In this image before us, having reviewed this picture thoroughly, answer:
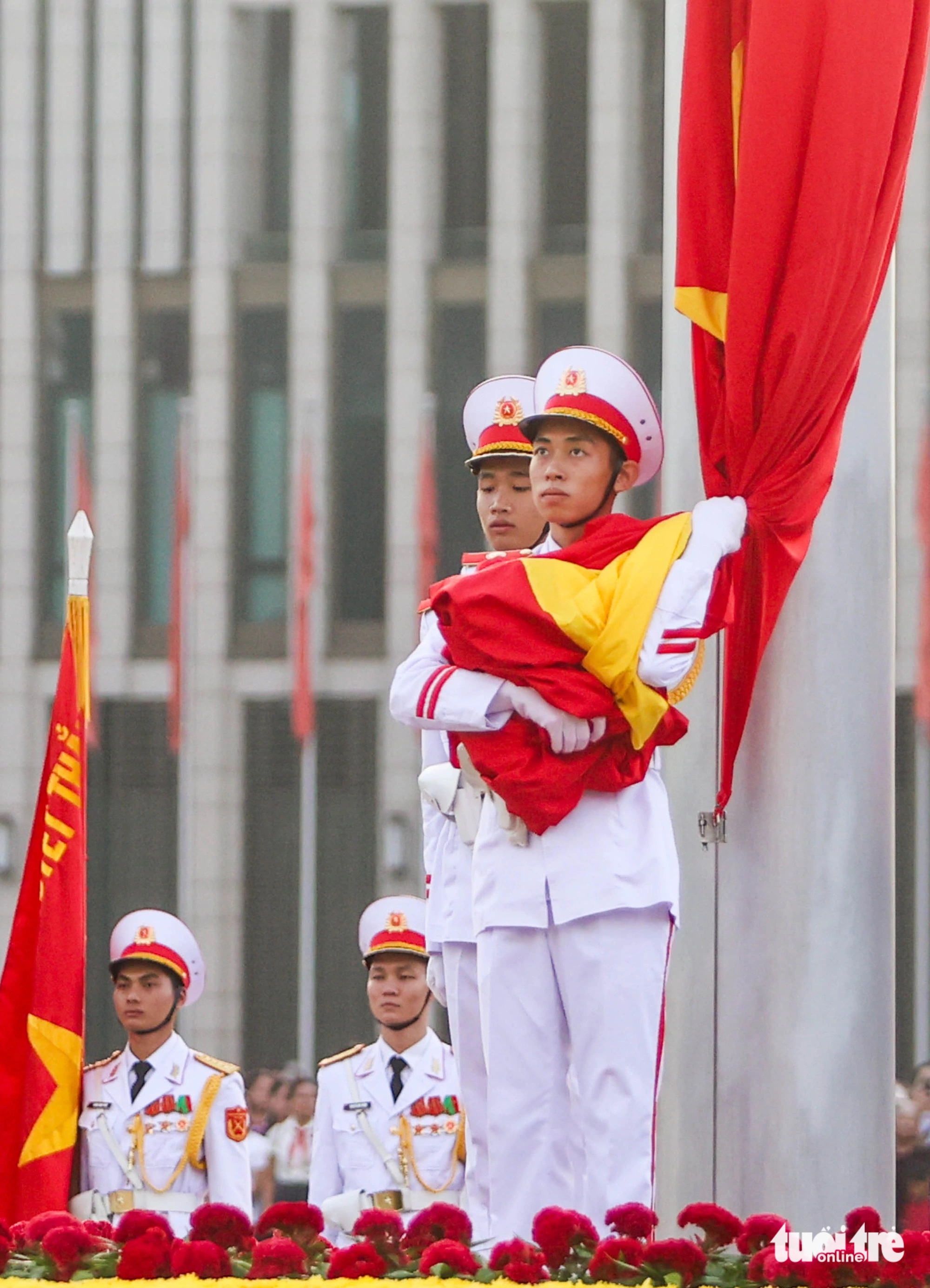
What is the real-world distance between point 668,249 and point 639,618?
4.61ft

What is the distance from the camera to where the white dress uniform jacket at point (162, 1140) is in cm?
662

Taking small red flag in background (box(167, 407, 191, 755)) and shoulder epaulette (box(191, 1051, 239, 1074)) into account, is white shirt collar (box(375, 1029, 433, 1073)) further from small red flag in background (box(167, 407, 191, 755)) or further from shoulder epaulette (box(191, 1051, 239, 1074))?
small red flag in background (box(167, 407, 191, 755))

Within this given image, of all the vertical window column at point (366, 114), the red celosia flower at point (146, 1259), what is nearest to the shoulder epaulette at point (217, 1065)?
the red celosia flower at point (146, 1259)

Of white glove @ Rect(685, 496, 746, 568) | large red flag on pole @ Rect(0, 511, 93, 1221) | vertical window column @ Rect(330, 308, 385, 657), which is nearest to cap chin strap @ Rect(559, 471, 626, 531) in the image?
white glove @ Rect(685, 496, 746, 568)

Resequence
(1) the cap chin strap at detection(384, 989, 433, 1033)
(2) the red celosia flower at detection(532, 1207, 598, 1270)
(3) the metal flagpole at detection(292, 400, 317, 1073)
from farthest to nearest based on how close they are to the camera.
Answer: (3) the metal flagpole at detection(292, 400, 317, 1073) < (1) the cap chin strap at detection(384, 989, 433, 1033) < (2) the red celosia flower at detection(532, 1207, 598, 1270)

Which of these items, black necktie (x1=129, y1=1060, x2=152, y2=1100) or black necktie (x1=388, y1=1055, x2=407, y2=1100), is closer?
black necktie (x1=129, y1=1060, x2=152, y2=1100)

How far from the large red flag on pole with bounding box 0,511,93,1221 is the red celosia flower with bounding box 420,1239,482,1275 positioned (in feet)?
9.69

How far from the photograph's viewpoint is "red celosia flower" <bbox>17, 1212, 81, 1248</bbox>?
3.69 meters

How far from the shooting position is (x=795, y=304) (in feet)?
15.6

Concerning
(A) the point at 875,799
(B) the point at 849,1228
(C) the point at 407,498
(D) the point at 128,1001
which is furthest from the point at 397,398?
(B) the point at 849,1228

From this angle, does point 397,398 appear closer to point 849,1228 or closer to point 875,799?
point 875,799

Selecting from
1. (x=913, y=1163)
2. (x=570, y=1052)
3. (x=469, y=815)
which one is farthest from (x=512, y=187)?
(x=570, y=1052)

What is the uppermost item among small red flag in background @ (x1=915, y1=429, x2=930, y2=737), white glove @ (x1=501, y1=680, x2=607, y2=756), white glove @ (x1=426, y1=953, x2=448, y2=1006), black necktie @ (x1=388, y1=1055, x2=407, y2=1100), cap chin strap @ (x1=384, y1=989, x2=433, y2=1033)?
small red flag in background @ (x1=915, y1=429, x2=930, y2=737)

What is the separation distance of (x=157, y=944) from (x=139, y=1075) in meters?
0.38
